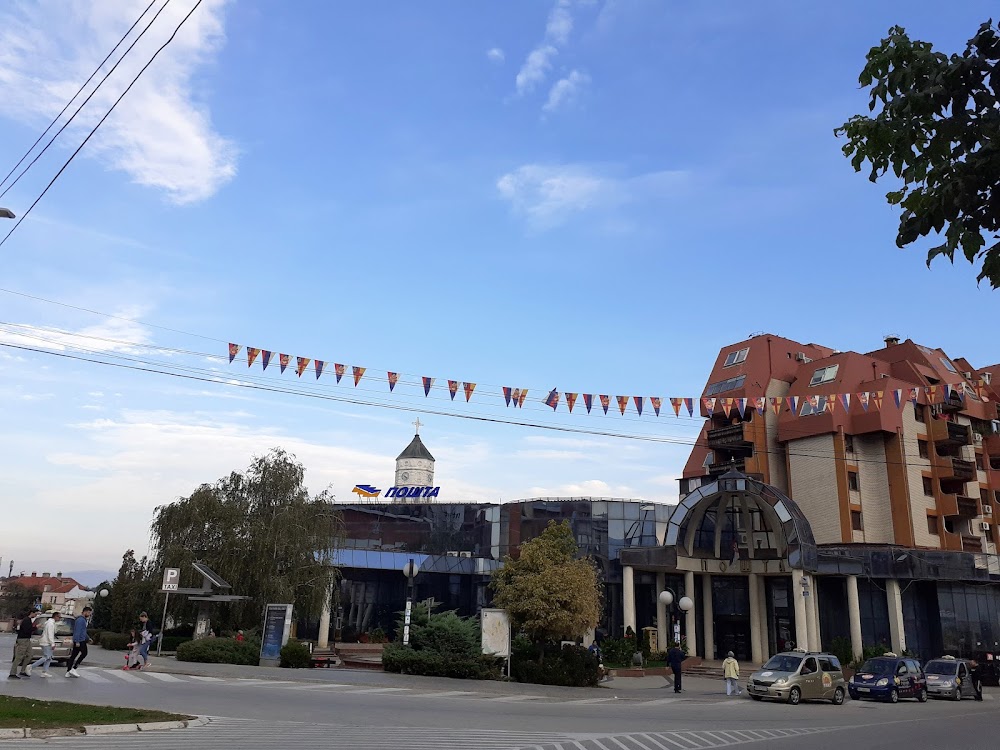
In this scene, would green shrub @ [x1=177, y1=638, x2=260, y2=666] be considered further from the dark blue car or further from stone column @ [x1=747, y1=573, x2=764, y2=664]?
stone column @ [x1=747, y1=573, x2=764, y2=664]

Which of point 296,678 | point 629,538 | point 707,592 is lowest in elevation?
point 296,678

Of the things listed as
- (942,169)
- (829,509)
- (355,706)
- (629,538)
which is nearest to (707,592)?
(629,538)

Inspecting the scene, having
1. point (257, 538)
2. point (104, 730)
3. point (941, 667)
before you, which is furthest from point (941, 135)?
point (257, 538)

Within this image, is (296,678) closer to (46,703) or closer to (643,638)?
(46,703)

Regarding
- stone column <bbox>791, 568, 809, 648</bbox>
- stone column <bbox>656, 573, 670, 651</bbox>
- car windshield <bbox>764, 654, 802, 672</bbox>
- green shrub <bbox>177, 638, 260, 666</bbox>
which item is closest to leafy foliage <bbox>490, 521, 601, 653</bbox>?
car windshield <bbox>764, 654, 802, 672</bbox>

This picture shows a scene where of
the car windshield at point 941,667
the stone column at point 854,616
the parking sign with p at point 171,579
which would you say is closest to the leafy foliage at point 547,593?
the parking sign with p at point 171,579

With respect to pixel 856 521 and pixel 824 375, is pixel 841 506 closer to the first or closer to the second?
pixel 856 521

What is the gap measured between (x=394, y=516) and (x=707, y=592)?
25118 millimetres

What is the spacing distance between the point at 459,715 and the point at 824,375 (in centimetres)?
4699

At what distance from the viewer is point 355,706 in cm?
1769

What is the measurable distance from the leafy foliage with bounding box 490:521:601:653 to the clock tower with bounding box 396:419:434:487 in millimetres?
50538

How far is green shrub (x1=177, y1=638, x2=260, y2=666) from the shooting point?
28.5 meters

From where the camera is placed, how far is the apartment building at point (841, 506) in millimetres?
43188

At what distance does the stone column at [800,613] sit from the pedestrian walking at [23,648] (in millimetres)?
33285
